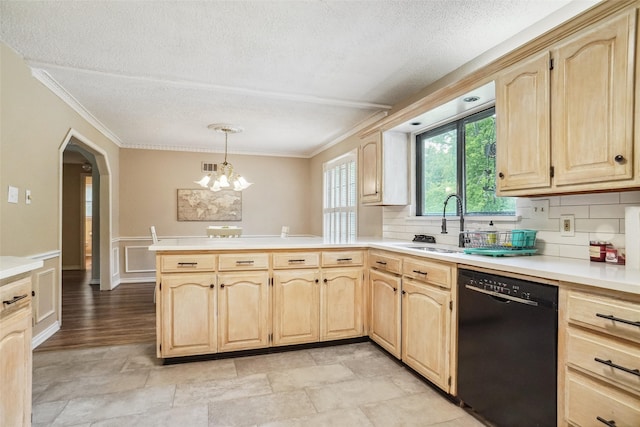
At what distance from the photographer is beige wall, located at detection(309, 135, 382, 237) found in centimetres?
442

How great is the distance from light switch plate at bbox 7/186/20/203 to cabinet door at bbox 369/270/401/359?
3.03 meters

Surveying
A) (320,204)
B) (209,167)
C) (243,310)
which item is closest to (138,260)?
(209,167)

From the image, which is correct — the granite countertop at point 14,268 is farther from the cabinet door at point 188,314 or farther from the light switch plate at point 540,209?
the light switch plate at point 540,209

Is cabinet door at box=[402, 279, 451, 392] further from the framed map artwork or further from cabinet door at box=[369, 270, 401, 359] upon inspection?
the framed map artwork

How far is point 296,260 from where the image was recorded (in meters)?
3.00

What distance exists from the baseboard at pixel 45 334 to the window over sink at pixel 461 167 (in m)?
3.84

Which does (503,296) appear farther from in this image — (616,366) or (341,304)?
(341,304)

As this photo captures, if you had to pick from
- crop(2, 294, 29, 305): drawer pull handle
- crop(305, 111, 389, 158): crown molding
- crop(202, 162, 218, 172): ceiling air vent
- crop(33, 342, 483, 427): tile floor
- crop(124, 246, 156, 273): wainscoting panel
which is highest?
crop(305, 111, 389, 158): crown molding

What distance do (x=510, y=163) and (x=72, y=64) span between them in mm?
3581

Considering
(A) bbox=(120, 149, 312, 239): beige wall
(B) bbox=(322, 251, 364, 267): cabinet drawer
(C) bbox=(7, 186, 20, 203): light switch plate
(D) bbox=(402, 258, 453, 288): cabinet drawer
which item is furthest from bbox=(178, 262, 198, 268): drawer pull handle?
(A) bbox=(120, 149, 312, 239): beige wall

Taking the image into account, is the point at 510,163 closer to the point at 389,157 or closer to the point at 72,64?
the point at 389,157

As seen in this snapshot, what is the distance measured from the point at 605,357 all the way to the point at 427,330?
3.64 feet

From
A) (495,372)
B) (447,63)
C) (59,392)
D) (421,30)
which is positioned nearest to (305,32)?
(421,30)

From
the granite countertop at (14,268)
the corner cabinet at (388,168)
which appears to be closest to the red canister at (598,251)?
the corner cabinet at (388,168)
